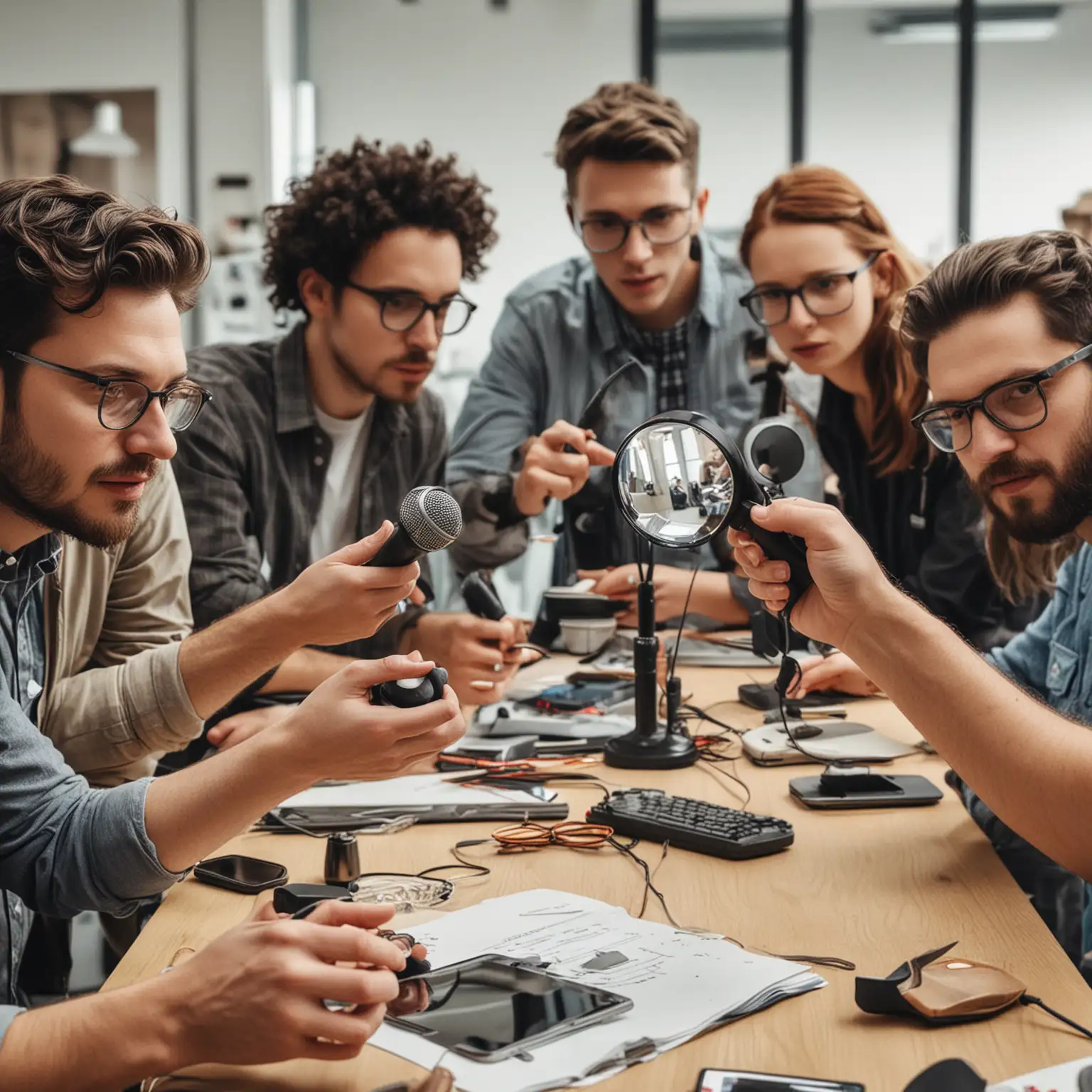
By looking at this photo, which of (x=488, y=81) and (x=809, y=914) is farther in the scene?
(x=488, y=81)

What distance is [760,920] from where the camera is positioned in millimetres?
1394

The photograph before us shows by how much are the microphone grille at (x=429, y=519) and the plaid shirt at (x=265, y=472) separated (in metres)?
1.00

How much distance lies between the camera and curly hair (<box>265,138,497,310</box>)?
279 centimetres

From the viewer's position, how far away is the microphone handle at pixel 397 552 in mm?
1519

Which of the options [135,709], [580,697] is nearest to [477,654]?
[580,697]

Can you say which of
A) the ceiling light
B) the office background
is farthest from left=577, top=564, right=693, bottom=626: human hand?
the ceiling light

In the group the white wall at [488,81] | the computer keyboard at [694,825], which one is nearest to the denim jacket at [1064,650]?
the computer keyboard at [694,825]

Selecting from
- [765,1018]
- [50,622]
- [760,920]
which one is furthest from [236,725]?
[765,1018]

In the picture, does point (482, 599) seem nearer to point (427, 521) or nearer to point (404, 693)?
point (427, 521)

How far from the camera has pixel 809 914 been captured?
4.64 ft

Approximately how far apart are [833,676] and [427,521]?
1.24m

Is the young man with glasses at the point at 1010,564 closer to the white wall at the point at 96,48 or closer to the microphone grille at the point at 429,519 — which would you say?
the microphone grille at the point at 429,519

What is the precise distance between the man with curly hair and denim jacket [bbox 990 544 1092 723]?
1.14 meters

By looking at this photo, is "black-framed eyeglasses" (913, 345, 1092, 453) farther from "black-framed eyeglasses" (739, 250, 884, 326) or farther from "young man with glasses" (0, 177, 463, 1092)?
"black-framed eyeglasses" (739, 250, 884, 326)
